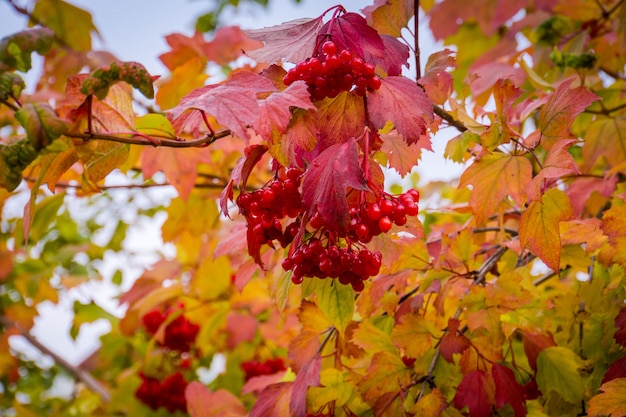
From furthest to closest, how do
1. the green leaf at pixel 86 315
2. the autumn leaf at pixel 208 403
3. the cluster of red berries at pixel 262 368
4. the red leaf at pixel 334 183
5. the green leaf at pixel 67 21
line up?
the green leaf at pixel 86 315 < the green leaf at pixel 67 21 < the cluster of red berries at pixel 262 368 < the autumn leaf at pixel 208 403 < the red leaf at pixel 334 183

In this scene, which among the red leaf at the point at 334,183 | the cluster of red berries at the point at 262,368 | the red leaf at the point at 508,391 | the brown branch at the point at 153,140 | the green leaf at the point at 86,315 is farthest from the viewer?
the green leaf at the point at 86,315

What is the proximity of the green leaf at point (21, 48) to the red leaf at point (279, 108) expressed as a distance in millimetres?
423

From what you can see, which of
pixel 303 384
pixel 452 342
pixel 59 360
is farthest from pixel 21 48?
pixel 59 360

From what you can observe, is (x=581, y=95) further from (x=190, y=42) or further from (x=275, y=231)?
(x=190, y=42)

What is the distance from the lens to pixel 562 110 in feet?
2.59

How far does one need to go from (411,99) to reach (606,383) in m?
0.42

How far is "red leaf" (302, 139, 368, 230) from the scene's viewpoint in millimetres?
589

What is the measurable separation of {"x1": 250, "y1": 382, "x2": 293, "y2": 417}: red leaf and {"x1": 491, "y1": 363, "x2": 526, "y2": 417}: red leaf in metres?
0.31

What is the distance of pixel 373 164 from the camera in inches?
28.1

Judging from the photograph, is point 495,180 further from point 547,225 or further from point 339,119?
point 339,119

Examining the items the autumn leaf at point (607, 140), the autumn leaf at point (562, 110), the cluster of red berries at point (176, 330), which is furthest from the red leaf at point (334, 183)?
the cluster of red berries at point (176, 330)

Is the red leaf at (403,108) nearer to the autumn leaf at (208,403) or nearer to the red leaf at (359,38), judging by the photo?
the red leaf at (359,38)

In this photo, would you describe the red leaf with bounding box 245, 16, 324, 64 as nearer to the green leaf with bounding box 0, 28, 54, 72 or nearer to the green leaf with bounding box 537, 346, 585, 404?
the green leaf with bounding box 0, 28, 54, 72

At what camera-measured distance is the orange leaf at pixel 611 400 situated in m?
0.68
